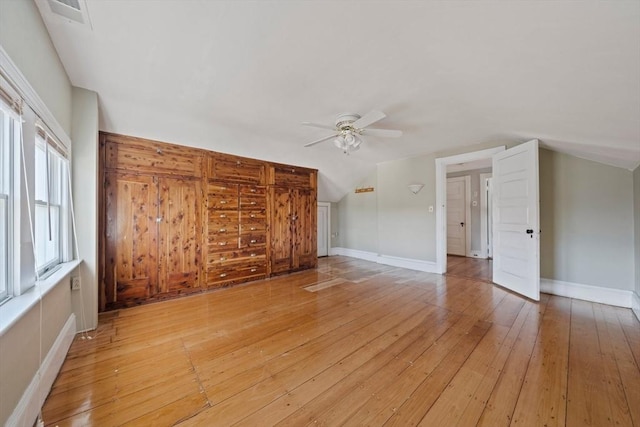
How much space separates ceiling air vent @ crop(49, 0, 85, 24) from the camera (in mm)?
1424

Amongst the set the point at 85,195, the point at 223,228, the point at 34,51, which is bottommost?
the point at 223,228

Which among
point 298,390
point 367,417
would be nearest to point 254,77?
point 298,390

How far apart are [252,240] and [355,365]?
2825mm

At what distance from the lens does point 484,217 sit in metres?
6.15

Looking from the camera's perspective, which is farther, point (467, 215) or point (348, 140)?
point (467, 215)

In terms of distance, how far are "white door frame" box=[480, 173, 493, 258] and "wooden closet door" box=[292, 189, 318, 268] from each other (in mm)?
4403

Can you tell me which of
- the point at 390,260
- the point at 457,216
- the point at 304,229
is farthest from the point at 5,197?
the point at 457,216

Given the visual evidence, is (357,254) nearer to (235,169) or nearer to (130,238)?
(235,169)

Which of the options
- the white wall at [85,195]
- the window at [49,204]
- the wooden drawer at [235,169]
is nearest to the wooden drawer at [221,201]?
the wooden drawer at [235,169]

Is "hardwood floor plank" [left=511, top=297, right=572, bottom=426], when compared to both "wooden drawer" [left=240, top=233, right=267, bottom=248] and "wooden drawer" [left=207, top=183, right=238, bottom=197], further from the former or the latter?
"wooden drawer" [left=207, top=183, right=238, bottom=197]

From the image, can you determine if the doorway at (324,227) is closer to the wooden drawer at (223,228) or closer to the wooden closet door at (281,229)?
the wooden closet door at (281,229)

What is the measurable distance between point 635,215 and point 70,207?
627cm

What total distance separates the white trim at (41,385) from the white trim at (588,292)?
534cm

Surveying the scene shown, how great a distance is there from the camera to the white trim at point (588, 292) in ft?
9.78
